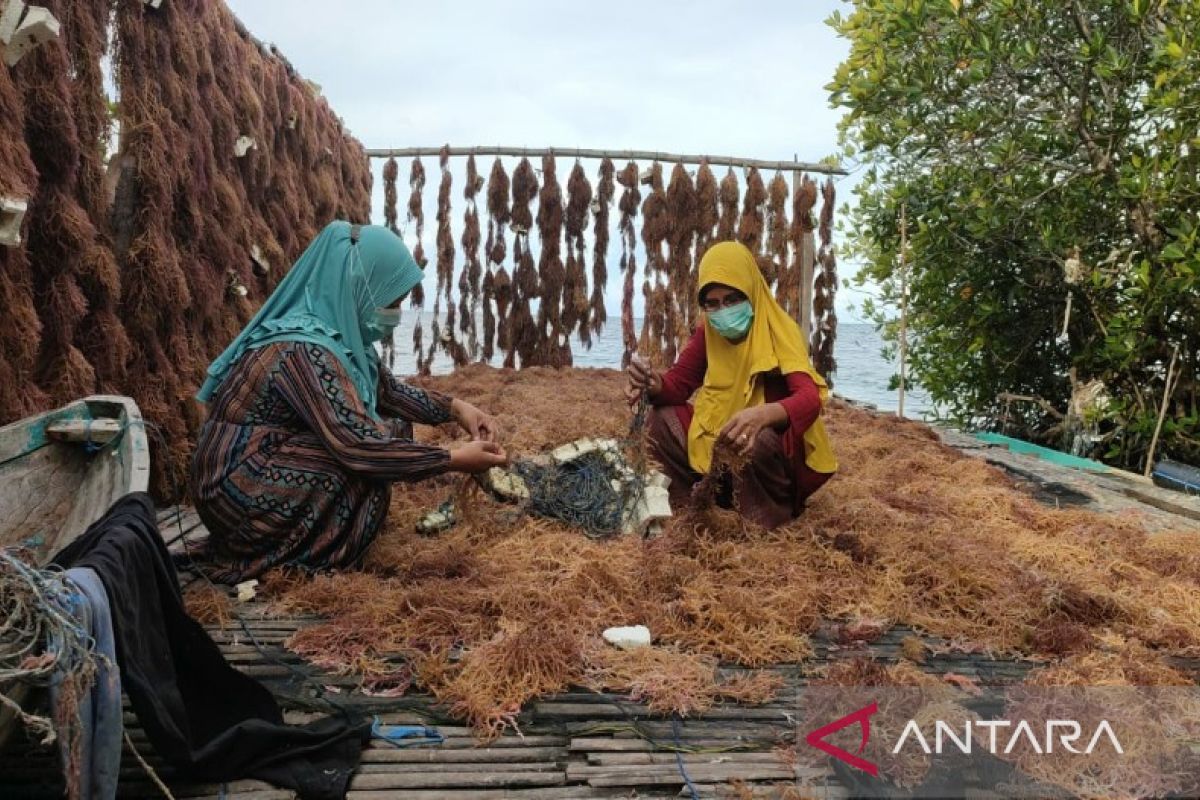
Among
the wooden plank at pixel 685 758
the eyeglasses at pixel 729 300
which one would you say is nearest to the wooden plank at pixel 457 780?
the wooden plank at pixel 685 758

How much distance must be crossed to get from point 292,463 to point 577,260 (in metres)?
7.27

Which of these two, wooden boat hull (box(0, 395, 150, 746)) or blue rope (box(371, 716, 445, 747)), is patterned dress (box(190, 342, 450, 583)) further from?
blue rope (box(371, 716, 445, 747))

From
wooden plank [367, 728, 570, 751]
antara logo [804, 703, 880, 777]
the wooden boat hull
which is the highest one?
the wooden boat hull

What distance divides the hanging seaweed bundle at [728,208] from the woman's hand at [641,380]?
5.88 m

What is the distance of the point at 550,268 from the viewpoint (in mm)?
10047

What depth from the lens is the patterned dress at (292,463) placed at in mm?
3049

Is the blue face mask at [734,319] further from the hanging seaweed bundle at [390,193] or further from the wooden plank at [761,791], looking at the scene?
the hanging seaweed bundle at [390,193]

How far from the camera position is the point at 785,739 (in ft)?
7.18

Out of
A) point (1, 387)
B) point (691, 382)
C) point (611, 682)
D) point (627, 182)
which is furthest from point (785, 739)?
point (627, 182)

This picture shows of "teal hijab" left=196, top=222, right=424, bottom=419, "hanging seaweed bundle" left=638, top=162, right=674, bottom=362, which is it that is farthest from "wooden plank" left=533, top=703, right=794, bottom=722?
"hanging seaweed bundle" left=638, top=162, right=674, bottom=362

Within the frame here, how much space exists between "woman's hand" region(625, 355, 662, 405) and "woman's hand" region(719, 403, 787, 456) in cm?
73

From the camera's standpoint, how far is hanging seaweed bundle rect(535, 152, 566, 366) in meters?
9.83

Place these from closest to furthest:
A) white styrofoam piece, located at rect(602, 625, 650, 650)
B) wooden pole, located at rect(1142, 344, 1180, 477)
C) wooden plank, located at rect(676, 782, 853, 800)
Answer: wooden plank, located at rect(676, 782, 853, 800)
white styrofoam piece, located at rect(602, 625, 650, 650)
wooden pole, located at rect(1142, 344, 1180, 477)

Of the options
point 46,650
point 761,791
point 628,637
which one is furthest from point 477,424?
point 46,650
